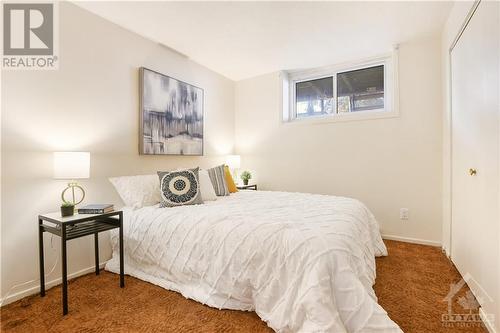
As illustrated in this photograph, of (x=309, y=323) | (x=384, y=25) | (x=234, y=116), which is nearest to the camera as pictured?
(x=309, y=323)

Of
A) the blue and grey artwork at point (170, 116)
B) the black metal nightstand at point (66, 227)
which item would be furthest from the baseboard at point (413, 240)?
the black metal nightstand at point (66, 227)

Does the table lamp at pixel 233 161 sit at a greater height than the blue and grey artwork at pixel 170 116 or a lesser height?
lesser

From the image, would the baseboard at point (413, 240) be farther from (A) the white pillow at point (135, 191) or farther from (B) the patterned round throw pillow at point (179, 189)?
(A) the white pillow at point (135, 191)

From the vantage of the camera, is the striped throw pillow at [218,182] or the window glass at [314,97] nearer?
the striped throw pillow at [218,182]

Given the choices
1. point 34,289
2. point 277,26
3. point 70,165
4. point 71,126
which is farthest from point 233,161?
point 34,289

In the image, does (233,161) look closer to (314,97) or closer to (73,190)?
(314,97)

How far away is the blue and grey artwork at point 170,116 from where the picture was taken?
2.85 meters

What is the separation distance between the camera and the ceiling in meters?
2.38

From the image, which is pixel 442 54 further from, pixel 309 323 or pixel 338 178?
pixel 309 323

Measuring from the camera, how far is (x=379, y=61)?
3438 mm

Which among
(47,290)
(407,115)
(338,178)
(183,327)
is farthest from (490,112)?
(47,290)

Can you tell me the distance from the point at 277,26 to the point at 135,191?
2.25 meters

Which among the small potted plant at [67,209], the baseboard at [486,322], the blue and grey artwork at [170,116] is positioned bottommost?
the baseboard at [486,322]

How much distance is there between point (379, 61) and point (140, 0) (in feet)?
9.77
